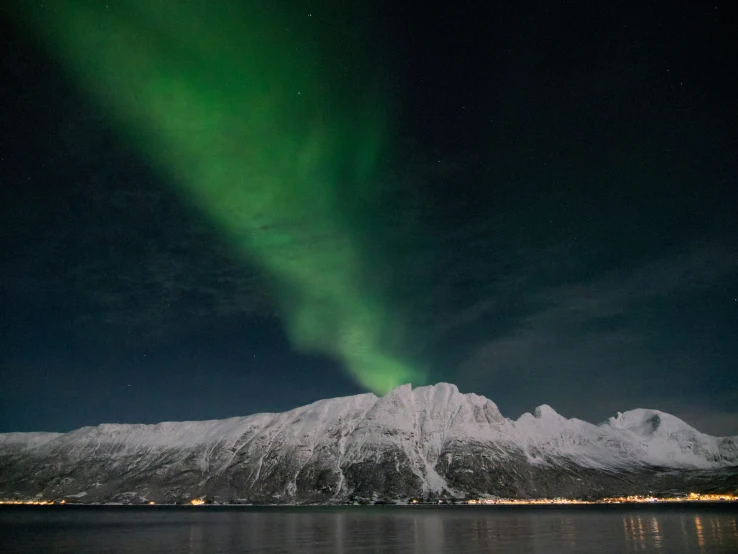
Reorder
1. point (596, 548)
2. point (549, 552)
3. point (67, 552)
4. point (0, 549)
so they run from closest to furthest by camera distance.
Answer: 1. point (549, 552)
2. point (596, 548)
3. point (67, 552)
4. point (0, 549)

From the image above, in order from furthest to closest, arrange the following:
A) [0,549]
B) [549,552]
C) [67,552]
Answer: [0,549], [67,552], [549,552]

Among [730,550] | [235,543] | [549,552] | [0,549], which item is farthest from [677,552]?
[0,549]

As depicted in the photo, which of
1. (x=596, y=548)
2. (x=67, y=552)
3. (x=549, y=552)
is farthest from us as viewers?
(x=67, y=552)

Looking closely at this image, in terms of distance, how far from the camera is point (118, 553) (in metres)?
82.9

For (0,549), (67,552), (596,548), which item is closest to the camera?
(596,548)

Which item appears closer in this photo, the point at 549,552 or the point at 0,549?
the point at 549,552

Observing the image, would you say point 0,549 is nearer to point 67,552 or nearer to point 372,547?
point 67,552

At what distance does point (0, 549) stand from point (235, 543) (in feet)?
128

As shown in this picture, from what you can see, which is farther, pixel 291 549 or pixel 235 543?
pixel 235 543

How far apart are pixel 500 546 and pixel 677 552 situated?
24.1 metres

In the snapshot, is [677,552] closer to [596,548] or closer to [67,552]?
[596,548]

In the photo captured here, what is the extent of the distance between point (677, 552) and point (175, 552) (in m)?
70.9

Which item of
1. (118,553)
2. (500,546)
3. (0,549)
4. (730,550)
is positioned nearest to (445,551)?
(500,546)

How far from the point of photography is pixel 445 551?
77375mm
